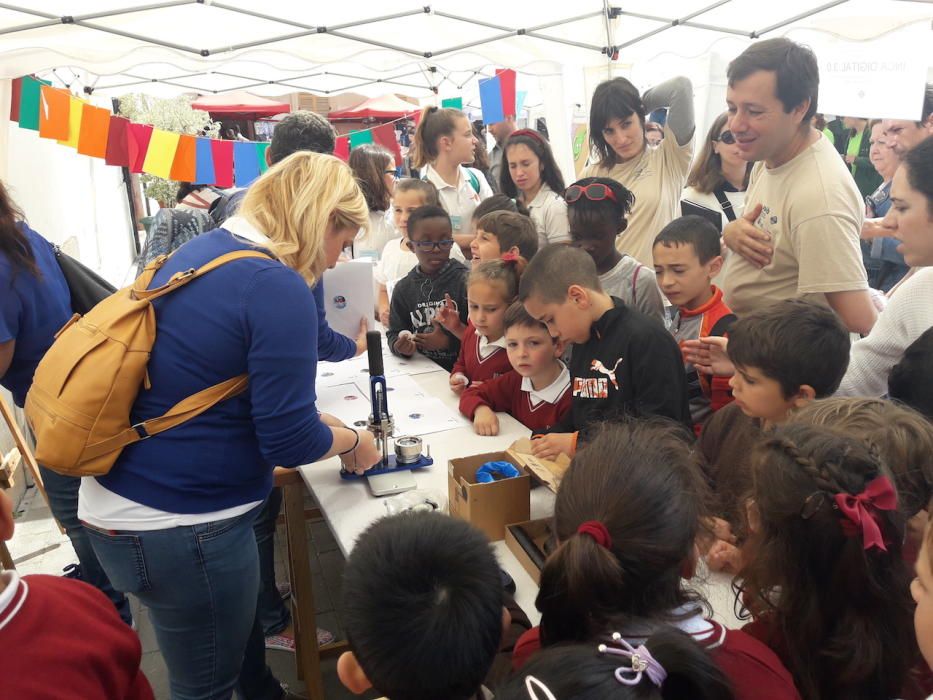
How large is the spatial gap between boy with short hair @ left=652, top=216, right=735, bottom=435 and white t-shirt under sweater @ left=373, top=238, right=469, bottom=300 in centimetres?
126

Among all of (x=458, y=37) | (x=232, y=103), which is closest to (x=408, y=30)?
(x=458, y=37)

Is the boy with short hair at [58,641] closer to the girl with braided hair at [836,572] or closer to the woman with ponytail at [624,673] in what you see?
the woman with ponytail at [624,673]

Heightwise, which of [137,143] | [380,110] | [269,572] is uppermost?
[380,110]

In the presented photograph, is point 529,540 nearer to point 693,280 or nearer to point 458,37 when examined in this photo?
point 693,280

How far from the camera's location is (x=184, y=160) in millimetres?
4176

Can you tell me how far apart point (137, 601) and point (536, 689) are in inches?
108

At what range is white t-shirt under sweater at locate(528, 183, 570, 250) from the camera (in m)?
3.49

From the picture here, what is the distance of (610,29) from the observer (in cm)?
407

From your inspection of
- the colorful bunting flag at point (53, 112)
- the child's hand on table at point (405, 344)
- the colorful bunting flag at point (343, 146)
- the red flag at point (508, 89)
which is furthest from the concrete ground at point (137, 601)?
the colorful bunting flag at point (343, 146)

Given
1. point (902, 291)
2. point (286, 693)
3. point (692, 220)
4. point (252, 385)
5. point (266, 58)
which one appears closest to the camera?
point (252, 385)

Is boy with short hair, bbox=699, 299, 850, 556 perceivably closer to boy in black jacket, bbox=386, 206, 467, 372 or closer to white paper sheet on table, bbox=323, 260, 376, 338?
white paper sheet on table, bbox=323, 260, 376, 338

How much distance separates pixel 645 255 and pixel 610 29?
175 cm

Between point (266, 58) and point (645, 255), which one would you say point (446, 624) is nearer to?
point (645, 255)

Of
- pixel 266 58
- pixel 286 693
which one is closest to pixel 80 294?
pixel 286 693
